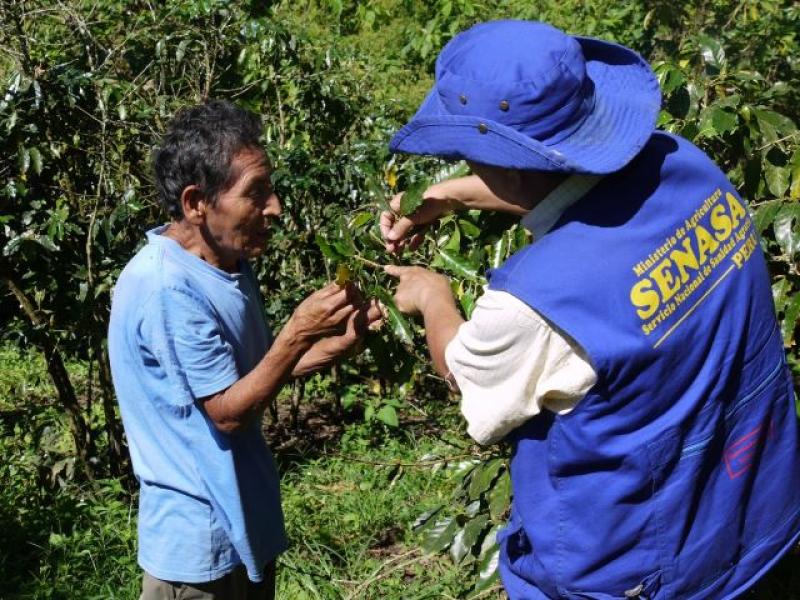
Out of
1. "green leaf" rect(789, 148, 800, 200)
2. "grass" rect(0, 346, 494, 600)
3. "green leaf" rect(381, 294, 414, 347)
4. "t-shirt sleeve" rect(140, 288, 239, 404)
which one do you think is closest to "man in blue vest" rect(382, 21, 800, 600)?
"green leaf" rect(381, 294, 414, 347)

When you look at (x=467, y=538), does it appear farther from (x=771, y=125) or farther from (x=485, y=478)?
(x=771, y=125)

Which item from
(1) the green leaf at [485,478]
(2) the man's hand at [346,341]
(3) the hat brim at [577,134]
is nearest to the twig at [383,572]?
(1) the green leaf at [485,478]

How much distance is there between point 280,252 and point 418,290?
275cm

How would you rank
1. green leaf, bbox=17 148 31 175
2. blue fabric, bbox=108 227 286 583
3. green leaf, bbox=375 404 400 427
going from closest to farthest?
blue fabric, bbox=108 227 286 583 → green leaf, bbox=17 148 31 175 → green leaf, bbox=375 404 400 427

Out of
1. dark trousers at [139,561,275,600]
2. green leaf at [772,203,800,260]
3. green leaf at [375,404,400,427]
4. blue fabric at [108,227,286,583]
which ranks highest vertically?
green leaf at [772,203,800,260]

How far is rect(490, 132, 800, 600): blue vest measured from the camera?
5.79 feet

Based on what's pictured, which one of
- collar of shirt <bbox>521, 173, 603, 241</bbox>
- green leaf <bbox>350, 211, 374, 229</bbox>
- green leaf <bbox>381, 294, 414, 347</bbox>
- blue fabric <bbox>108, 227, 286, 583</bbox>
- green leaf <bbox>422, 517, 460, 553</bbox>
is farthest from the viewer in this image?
green leaf <bbox>422, 517, 460, 553</bbox>

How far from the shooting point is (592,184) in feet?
6.08

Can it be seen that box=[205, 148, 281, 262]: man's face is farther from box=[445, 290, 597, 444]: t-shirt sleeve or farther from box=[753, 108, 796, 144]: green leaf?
box=[753, 108, 796, 144]: green leaf

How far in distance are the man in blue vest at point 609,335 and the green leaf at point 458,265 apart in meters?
0.51

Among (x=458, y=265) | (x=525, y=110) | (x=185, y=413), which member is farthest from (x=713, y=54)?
(x=185, y=413)

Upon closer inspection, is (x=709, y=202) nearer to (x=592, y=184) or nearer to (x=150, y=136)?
(x=592, y=184)

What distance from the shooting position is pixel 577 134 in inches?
70.5

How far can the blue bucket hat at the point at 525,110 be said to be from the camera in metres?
1.74
